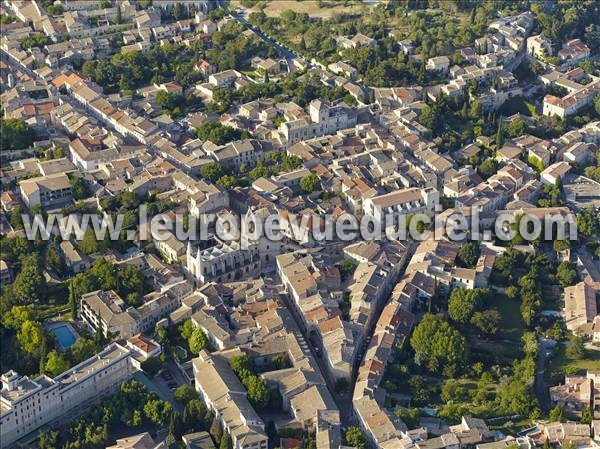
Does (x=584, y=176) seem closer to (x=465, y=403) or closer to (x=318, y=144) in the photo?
(x=318, y=144)

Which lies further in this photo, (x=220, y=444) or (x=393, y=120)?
(x=393, y=120)

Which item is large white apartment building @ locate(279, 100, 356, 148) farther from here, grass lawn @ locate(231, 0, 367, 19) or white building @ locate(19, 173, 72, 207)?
grass lawn @ locate(231, 0, 367, 19)

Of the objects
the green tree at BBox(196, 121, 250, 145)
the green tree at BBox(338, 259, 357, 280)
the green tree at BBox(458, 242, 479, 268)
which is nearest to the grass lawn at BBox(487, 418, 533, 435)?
the green tree at BBox(458, 242, 479, 268)

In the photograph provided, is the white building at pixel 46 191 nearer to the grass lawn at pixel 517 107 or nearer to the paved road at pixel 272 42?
the paved road at pixel 272 42

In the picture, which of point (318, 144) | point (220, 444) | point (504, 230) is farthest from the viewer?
point (318, 144)

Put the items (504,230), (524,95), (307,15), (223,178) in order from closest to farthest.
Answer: (504,230), (223,178), (524,95), (307,15)

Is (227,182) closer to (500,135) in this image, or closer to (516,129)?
(500,135)

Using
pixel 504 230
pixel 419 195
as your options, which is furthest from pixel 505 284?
pixel 419 195
